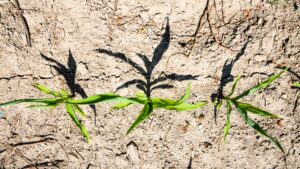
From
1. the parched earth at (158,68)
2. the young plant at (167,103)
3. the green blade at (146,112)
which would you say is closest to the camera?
the green blade at (146,112)

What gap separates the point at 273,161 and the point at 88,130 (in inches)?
42.0

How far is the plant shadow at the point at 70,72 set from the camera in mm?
1983

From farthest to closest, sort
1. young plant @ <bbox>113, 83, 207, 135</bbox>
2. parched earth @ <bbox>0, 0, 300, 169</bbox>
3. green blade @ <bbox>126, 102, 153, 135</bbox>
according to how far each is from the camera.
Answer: parched earth @ <bbox>0, 0, 300, 169</bbox>, young plant @ <bbox>113, 83, 207, 135</bbox>, green blade @ <bbox>126, 102, 153, 135</bbox>

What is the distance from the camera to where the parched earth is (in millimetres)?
1906

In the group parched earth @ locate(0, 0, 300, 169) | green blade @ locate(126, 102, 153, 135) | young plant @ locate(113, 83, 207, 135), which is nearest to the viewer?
green blade @ locate(126, 102, 153, 135)

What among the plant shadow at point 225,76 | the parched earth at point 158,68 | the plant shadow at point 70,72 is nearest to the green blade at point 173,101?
the parched earth at point 158,68

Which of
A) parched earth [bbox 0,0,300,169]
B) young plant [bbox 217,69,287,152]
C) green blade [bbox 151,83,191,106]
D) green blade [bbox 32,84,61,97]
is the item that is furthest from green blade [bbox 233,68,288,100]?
green blade [bbox 32,84,61,97]

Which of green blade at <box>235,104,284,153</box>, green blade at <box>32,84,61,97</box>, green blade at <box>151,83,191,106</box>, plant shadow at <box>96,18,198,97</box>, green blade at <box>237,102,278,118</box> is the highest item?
plant shadow at <box>96,18,198,97</box>

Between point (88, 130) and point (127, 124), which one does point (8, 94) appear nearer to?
point (88, 130)

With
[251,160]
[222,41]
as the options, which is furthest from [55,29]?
[251,160]

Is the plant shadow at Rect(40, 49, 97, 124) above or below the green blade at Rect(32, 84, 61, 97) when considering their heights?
above

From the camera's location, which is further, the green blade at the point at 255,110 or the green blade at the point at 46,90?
the green blade at the point at 46,90

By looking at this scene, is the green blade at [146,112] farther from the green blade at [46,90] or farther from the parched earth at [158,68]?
the green blade at [46,90]

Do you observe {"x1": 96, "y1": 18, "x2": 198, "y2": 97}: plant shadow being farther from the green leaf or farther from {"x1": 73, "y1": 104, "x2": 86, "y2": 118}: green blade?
{"x1": 73, "y1": 104, "x2": 86, "y2": 118}: green blade
